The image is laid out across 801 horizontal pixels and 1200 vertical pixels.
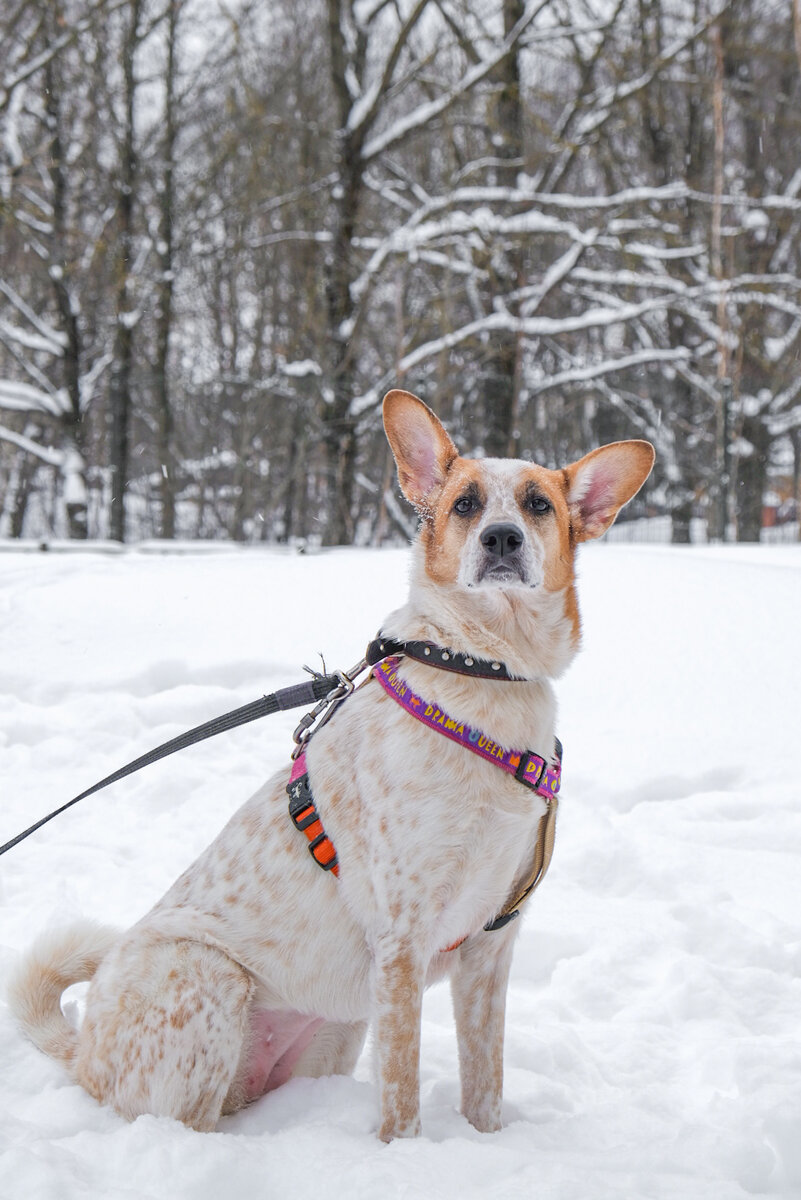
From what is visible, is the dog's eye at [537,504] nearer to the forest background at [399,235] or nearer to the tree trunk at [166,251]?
the forest background at [399,235]

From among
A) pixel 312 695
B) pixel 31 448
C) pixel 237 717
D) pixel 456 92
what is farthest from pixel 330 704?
pixel 31 448

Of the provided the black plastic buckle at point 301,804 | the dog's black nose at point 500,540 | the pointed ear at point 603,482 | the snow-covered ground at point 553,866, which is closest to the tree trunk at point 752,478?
the snow-covered ground at point 553,866

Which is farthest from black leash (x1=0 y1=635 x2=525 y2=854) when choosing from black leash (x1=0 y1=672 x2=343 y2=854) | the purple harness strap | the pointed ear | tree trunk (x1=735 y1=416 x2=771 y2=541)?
tree trunk (x1=735 y1=416 x2=771 y2=541)

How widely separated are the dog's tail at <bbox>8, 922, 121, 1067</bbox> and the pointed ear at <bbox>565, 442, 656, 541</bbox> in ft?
5.60

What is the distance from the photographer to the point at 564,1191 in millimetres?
1696

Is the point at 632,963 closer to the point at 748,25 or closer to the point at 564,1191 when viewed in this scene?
the point at 564,1191

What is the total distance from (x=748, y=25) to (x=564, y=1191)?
631 inches

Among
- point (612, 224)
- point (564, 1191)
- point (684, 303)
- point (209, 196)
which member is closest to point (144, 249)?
point (209, 196)

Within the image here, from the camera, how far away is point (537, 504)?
233 centimetres

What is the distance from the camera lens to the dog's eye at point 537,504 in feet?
7.60

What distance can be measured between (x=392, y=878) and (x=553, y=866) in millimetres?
1902

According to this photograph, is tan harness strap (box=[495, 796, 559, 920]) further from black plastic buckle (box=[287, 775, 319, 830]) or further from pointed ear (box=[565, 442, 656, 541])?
pointed ear (box=[565, 442, 656, 541])

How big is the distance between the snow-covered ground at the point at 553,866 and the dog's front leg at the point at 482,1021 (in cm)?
8

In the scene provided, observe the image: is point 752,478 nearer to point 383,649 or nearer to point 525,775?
point 383,649
